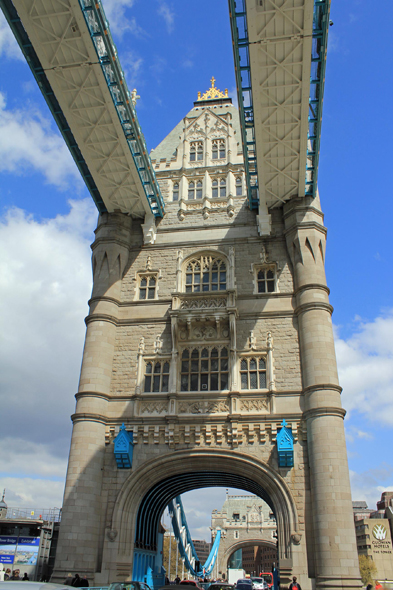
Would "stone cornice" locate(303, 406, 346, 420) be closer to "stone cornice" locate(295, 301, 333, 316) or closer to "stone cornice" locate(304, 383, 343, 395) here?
"stone cornice" locate(304, 383, 343, 395)

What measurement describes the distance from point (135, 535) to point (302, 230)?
1610 centimetres

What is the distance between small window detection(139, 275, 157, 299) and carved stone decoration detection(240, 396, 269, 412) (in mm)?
7373

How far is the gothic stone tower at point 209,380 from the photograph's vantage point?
1975 centimetres

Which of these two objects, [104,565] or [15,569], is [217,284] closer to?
[104,565]

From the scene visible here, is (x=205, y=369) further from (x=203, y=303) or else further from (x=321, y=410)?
(x=321, y=410)

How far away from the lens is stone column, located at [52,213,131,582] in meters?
19.8

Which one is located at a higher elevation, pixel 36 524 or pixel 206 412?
pixel 206 412

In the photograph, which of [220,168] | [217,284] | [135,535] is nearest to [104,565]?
[135,535]

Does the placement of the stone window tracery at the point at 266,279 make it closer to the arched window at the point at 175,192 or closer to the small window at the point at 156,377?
the small window at the point at 156,377

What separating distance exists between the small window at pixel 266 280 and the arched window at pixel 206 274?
178 centimetres

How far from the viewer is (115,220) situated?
27.2 m

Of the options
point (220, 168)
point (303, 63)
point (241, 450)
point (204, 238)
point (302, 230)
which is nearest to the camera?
point (303, 63)

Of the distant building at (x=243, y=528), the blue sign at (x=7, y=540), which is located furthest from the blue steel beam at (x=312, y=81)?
the distant building at (x=243, y=528)

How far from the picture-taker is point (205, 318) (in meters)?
23.6
